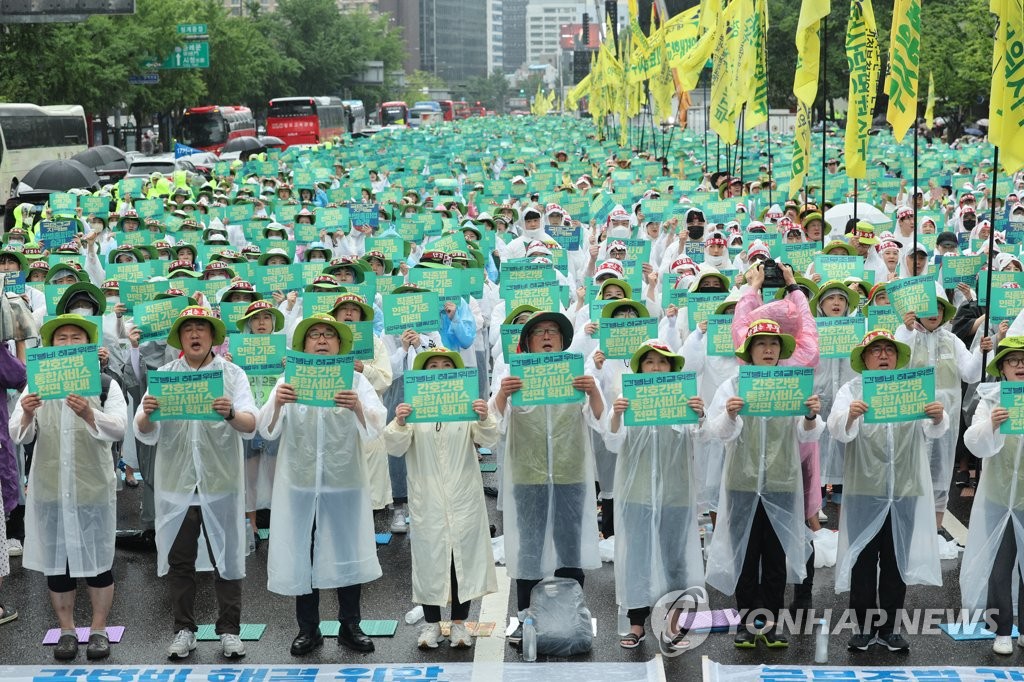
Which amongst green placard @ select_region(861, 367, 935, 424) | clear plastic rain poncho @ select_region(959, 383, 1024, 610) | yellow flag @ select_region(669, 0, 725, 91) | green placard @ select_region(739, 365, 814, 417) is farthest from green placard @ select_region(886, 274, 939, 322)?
yellow flag @ select_region(669, 0, 725, 91)

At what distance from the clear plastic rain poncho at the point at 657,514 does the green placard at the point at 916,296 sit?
8.46ft

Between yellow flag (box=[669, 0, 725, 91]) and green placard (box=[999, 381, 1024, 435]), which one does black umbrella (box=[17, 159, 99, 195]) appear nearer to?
yellow flag (box=[669, 0, 725, 91])

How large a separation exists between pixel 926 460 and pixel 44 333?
472 centimetres

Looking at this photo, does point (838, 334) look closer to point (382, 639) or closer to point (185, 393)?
point (382, 639)

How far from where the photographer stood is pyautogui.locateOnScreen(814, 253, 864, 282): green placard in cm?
1192

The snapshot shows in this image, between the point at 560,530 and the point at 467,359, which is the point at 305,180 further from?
the point at 560,530

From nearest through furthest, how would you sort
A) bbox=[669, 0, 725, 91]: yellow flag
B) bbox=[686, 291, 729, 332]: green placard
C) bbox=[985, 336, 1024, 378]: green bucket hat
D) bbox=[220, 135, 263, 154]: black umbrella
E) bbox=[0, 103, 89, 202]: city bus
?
bbox=[985, 336, 1024, 378]: green bucket hat
bbox=[686, 291, 729, 332]: green placard
bbox=[669, 0, 725, 91]: yellow flag
bbox=[0, 103, 89, 202]: city bus
bbox=[220, 135, 263, 154]: black umbrella

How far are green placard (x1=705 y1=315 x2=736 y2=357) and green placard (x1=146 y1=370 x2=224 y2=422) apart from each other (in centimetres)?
343

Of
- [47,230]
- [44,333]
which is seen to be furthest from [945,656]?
[47,230]

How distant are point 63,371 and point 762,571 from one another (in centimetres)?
378

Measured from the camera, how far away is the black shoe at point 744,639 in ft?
25.1

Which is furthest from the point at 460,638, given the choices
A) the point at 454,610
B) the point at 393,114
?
the point at 393,114

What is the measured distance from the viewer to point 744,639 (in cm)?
767

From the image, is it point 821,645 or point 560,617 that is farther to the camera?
point 560,617
